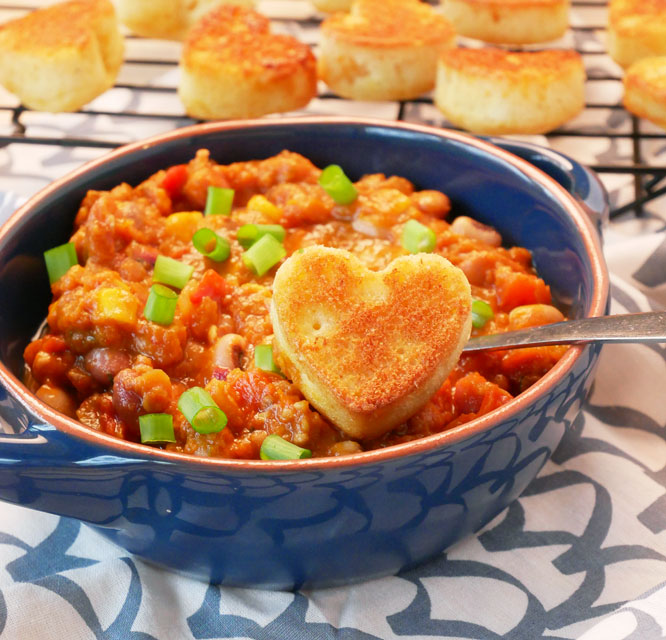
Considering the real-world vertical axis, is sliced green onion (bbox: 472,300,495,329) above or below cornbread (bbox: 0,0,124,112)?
below

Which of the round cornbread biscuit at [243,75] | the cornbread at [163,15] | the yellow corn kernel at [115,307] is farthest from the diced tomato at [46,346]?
the cornbread at [163,15]

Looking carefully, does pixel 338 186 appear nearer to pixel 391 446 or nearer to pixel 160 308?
pixel 160 308

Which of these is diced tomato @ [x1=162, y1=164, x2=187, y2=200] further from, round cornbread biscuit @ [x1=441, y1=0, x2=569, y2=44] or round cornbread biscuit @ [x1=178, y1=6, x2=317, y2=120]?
round cornbread biscuit @ [x1=441, y1=0, x2=569, y2=44]

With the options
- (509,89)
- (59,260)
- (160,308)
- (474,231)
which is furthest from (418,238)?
(509,89)

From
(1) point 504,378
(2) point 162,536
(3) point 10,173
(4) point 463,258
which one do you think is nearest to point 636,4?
(4) point 463,258

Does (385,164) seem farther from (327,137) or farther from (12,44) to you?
(12,44)

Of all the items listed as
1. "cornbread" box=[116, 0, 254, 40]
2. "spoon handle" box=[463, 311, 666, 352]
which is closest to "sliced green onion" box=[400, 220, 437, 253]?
"spoon handle" box=[463, 311, 666, 352]
